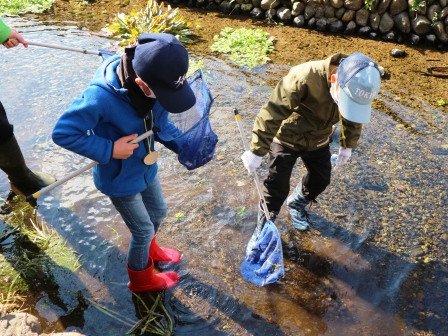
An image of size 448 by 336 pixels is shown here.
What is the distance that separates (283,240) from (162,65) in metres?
2.29

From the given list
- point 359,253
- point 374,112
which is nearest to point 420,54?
point 374,112

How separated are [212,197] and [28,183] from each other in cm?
183

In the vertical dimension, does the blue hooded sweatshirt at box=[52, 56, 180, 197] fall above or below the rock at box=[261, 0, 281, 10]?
above

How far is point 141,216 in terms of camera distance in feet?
8.96

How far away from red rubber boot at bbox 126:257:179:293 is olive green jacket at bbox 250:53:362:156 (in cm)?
123

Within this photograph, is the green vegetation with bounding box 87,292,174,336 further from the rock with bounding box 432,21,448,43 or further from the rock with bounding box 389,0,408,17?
the rock with bounding box 389,0,408,17

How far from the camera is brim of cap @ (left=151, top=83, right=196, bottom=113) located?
2.18m

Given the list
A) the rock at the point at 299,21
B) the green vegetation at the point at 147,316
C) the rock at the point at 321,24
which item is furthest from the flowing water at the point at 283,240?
the rock at the point at 299,21

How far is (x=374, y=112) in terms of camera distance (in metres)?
5.59

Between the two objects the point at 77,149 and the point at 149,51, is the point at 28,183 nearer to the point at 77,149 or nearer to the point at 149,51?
the point at 77,149

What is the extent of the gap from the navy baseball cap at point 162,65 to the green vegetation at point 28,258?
2.04 meters

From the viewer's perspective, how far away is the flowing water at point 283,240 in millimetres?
3148

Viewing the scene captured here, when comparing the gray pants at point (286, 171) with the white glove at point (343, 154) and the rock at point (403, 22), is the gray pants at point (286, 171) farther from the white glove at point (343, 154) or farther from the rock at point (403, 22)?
the rock at point (403, 22)

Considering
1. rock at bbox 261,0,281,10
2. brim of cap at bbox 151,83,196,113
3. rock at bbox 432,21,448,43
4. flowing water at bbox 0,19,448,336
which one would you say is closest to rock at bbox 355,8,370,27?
rock at bbox 432,21,448,43
